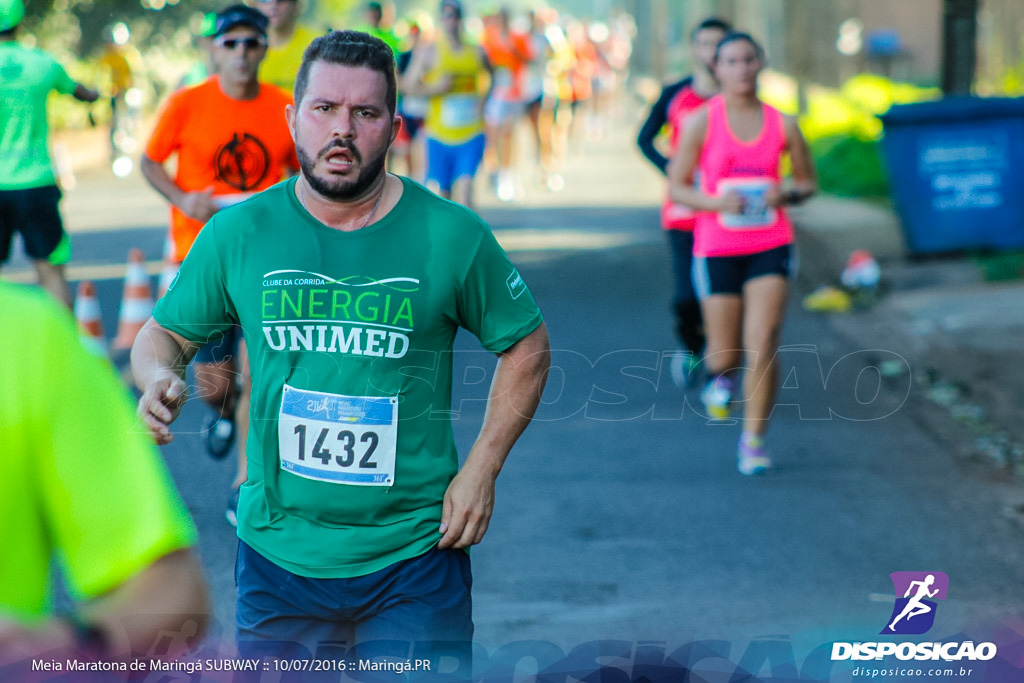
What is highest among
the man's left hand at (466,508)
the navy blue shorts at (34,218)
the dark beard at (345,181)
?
the dark beard at (345,181)

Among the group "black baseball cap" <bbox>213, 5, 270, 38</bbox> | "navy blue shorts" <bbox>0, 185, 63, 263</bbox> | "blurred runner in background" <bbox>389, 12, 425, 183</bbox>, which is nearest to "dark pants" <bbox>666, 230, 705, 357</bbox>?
"black baseball cap" <bbox>213, 5, 270, 38</bbox>

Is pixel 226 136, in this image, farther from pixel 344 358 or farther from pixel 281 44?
pixel 344 358

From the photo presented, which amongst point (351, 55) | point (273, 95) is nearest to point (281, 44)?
point (273, 95)

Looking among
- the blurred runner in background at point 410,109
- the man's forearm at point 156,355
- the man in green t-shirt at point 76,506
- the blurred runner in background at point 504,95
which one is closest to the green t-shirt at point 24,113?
the man's forearm at point 156,355

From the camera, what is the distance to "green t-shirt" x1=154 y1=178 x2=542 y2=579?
3297 mm

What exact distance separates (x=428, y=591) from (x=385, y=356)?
0.51 meters

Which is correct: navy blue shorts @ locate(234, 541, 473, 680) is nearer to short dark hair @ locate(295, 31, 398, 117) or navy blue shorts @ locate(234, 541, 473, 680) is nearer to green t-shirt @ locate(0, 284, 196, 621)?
short dark hair @ locate(295, 31, 398, 117)

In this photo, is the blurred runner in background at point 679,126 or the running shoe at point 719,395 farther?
the blurred runner in background at point 679,126

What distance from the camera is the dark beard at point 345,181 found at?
10.8 ft

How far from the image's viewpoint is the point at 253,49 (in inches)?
249

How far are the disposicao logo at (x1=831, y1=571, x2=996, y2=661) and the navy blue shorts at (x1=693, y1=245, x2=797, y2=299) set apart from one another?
5.94ft

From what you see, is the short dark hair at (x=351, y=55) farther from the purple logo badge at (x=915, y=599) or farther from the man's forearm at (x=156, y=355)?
the purple logo badge at (x=915, y=599)

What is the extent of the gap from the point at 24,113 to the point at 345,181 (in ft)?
17.9

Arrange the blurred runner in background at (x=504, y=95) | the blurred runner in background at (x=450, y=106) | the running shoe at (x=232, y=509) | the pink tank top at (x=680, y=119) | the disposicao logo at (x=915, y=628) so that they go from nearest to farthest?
the disposicao logo at (x=915, y=628), the running shoe at (x=232, y=509), the pink tank top at (x=680, y=119), the blurred runner in background at (x=450, y=106), the blurred runner in background at (x=504, y=95)
